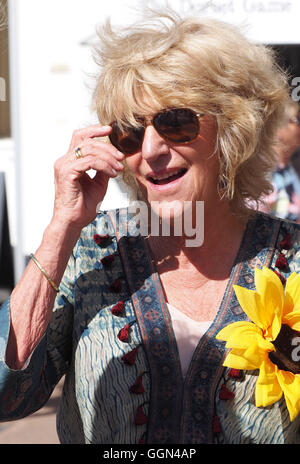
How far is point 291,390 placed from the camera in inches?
60.8

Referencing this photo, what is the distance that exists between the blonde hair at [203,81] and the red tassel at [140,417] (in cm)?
76

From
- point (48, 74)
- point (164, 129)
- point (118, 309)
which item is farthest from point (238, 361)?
point (48, 74)

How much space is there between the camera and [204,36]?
186 centimetres

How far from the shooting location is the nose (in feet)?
5.76

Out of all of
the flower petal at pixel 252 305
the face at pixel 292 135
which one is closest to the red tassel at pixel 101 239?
the flower petal at pixel 252 305

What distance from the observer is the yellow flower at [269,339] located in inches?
60.5

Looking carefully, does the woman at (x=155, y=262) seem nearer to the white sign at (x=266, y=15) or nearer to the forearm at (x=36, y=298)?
the forearm at (x=36, y=298)

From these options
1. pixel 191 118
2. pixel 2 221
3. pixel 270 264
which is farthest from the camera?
pixel 2 221

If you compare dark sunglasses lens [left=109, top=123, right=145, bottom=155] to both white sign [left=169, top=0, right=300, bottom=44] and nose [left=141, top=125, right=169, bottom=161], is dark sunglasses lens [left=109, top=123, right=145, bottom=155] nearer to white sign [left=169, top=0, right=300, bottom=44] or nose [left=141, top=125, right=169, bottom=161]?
nose [left=141, top=125, right=169, bottom=161]

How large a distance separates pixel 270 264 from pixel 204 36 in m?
0.78

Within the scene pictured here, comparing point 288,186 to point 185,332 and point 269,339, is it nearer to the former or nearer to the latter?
point 185,332

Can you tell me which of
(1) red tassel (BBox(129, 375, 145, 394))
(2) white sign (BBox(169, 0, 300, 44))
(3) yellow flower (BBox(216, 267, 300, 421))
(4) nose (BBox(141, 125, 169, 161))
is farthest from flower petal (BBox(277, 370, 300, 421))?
(2) white sign (BBox(169, 0, 300, 44))
